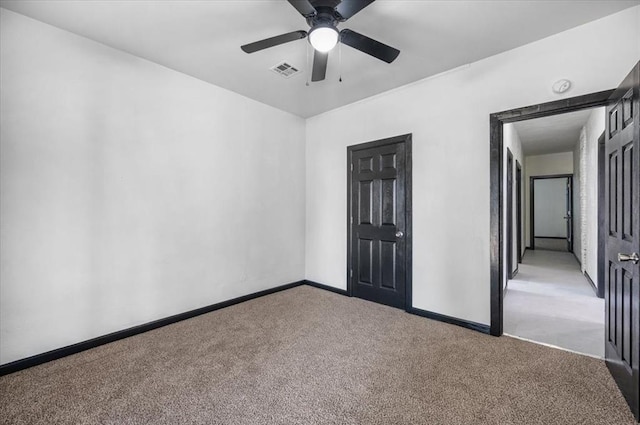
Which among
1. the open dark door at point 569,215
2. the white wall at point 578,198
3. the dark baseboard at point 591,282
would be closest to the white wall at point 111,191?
the dark baseboard at point 591,282

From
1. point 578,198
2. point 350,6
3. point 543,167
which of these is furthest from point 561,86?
point 543,167

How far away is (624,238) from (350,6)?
231 cm

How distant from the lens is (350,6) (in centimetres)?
183

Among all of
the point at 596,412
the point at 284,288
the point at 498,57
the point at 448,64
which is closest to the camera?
the point at 596,412

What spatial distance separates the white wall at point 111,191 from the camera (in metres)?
2.27

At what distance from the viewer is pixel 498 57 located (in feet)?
9.21

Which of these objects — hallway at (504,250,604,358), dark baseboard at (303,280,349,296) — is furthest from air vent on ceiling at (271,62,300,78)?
hallway at (504,250,604,358)

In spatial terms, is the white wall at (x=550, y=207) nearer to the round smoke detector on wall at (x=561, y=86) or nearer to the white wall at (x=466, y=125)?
the white wall at (x=466, y=125)

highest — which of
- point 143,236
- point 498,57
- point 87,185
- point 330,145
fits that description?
point 498,57

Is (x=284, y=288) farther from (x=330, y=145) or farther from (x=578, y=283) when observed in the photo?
(x=578, y=283)

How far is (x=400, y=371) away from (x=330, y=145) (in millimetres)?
3144

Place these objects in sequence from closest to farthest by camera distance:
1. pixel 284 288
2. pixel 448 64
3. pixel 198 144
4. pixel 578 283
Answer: pixel 448 64 → pixel 198 144 → pixel 284 288 → pixel 578 283

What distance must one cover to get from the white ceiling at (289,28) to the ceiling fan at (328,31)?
31 cm

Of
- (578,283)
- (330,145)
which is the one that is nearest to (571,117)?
(578,283)
